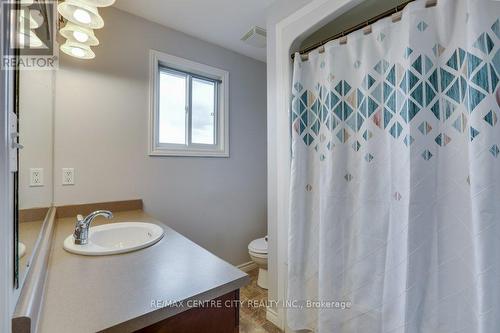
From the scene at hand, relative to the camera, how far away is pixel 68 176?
1.55m

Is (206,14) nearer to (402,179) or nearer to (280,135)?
(280,135)

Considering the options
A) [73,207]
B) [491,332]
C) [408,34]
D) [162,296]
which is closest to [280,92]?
[408,34]

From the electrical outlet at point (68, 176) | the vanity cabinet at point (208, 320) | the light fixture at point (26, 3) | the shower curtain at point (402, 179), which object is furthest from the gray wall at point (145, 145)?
the vanity cabinet at point (208, 320)

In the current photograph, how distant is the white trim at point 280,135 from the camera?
156cm

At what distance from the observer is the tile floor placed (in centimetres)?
161

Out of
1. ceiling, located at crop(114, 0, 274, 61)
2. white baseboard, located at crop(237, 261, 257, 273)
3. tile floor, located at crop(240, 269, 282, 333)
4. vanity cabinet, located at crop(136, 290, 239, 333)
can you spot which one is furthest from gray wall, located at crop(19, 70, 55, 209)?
white baseboard, located at crop(237, 261, 257, 273)

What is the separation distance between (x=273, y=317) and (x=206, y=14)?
2.35 m

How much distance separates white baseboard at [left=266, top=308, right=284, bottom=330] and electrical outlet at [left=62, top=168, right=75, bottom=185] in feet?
5.42

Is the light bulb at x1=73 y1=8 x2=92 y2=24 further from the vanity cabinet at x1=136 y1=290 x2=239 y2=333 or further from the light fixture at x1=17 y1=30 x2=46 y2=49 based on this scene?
the vanity cabinet at x1=136 y1=290 x2=239 y2=333

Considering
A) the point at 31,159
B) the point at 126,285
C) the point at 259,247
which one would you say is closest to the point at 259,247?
the point at 259,247

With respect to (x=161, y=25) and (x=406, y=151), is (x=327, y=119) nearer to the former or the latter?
(x=406, y=151)

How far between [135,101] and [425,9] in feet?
6.05

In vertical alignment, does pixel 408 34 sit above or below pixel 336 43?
below

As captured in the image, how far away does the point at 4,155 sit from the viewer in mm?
405
